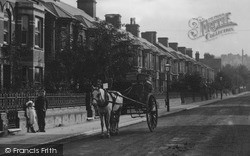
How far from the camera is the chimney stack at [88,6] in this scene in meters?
50.3

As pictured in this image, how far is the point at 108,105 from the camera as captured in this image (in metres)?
14.4

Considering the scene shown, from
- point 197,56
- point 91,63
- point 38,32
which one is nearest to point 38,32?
point 38,32

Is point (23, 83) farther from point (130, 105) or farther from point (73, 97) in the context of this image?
point (130, 105)

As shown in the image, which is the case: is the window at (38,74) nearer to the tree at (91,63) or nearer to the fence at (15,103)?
the tree at (91,63)

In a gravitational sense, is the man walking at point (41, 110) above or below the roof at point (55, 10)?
below

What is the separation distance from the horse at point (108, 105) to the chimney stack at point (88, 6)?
119ft

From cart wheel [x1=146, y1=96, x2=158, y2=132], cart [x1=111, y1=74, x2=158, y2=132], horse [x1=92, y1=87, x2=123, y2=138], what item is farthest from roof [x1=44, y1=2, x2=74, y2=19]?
horse [x1=92, y1=87, x2=123, y2=138]

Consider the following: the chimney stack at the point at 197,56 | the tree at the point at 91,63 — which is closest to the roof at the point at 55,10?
Answer: the tree at the point at 91,63

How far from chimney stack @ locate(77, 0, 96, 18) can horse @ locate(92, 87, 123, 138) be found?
36.3m

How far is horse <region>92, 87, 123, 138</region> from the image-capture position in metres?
13.9

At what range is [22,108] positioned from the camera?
1691 cm

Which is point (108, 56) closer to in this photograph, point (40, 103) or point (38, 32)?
point (38, 32)

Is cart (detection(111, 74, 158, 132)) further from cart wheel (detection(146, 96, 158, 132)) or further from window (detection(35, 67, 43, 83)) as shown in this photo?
window (detection(35, 67, 43, 83))

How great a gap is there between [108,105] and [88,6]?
37623 millimetres
